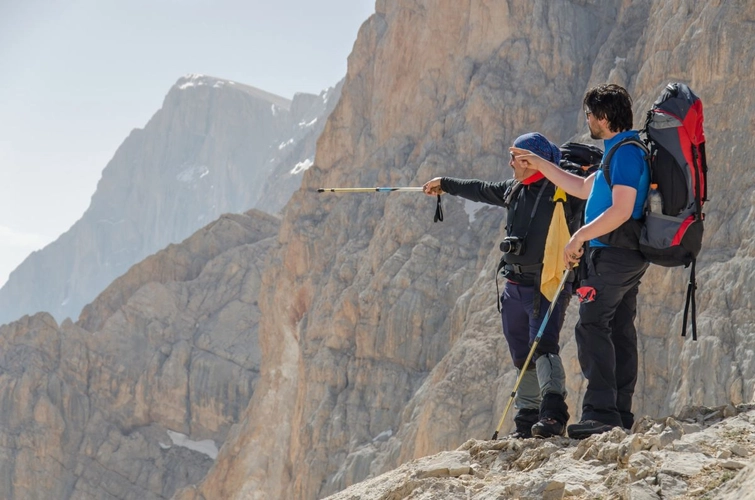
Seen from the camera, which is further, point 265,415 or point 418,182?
point 265,415

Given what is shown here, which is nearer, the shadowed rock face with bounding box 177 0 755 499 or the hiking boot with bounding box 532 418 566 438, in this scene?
the hiking boot with bounding box 532 418 566 438

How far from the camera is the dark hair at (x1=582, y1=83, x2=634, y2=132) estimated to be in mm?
6102

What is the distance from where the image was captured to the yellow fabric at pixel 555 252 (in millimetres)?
6574

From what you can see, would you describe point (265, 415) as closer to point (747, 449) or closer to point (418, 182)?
point (418, 182)

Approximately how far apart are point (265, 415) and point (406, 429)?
1533 cm

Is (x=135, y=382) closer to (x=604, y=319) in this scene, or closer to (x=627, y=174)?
(x=604, y=319)

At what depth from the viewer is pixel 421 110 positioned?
135 ft

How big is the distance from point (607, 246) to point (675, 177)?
0.64 meters

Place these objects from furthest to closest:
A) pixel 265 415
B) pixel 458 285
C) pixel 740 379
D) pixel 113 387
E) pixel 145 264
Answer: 1. pixel 145 264
2. pixel 113 387
3. pixel 265 415
4. pixel 458 285
5. pixel 740 379

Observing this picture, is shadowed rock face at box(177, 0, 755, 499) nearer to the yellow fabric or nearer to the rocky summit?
the rocky summit

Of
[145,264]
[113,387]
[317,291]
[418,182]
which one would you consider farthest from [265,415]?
[145,264]

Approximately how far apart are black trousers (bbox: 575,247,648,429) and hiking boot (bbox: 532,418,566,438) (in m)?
0.20

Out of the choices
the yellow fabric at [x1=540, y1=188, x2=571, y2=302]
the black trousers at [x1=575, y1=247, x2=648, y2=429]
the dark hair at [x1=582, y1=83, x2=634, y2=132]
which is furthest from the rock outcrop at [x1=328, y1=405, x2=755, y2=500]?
the dark hair at [x1=582, y1=83, x2=634, y2=132]

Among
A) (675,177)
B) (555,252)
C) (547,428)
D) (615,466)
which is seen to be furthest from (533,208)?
(615,466)
